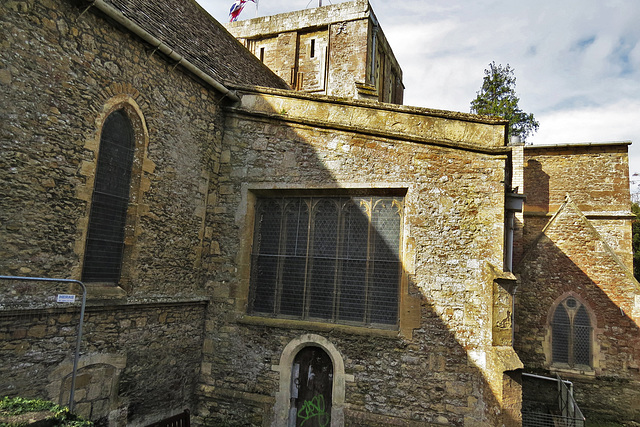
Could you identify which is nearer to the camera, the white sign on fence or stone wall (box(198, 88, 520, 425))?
the white sign on fence

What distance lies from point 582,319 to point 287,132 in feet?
34.7

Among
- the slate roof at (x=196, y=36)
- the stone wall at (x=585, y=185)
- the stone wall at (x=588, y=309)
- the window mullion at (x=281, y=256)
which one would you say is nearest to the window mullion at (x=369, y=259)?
the window mullion at (x=281, y=256)

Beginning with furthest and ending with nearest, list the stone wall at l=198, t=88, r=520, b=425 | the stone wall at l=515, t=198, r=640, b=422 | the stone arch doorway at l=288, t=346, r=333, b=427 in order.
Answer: the stone wall at l=515, t=198, r=640, b=422
the stone arch doorway at l=288, t=346, r=333, b=427
the stone wall at l=198, t=88, r=520, b=425

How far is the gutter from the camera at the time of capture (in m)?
5.67

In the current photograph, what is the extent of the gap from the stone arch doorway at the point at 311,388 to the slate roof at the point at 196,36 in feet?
19.0

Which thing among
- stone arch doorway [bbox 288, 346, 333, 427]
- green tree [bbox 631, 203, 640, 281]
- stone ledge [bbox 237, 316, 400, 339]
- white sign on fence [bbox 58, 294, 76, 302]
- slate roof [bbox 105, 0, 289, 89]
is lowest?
stone arch doorway [bbox 288, 346, 333, 427]

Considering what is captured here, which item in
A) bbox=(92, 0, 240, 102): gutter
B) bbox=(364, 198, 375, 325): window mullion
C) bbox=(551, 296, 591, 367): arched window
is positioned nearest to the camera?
bbox=(92, 0, 240, 102): gutter

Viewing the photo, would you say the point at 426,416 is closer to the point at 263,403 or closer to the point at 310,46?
the point at 263,403

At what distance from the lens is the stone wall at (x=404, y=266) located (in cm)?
674

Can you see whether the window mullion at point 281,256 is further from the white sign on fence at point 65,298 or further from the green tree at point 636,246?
the green tree at point 636,246

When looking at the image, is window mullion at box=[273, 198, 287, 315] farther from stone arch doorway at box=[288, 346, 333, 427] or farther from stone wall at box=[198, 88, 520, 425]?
stone arch doorway at box=[288, 346, 333, 427]

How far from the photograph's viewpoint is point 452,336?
6.80m

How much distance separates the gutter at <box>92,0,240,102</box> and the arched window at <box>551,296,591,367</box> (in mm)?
11309

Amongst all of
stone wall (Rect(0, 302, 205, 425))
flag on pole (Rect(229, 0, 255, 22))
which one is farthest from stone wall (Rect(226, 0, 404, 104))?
stone wall (Rect(0, 302, 205, 425))
